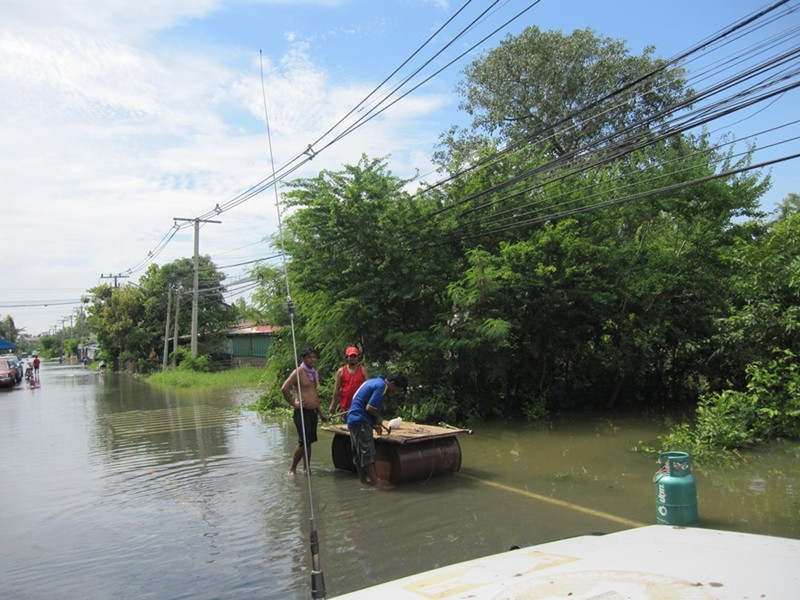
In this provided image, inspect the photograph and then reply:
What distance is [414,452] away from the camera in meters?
8.18

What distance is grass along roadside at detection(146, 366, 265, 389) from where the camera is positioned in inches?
1176

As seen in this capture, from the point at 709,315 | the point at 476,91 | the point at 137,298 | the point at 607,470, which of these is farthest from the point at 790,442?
the point at 137,298

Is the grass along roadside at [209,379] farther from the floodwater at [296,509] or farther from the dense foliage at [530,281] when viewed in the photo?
the floodwater at [296,509]

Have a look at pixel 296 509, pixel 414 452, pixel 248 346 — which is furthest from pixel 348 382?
pixel 248 346

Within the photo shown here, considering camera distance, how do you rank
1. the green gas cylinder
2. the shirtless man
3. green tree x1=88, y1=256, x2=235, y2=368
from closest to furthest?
the green gas cylinder
the shirtless man
green tree x1=88, y1=256, x2=235, y2=368

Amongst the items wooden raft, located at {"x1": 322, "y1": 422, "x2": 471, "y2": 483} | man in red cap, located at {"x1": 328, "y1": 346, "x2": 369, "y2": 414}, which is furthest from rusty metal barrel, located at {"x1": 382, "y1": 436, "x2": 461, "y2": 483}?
man in red cap, located at {"x1": 328, "y1": 346, "x2": 369, "y2": 414}

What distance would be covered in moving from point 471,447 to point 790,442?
16.4 ft

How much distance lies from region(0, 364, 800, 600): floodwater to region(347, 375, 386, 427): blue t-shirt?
0.94 meters

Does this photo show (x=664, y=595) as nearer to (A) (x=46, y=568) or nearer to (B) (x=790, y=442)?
(A) (x=46, y=568)

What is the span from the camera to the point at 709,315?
14.2 m

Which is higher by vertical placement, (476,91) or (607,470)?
(476,91)

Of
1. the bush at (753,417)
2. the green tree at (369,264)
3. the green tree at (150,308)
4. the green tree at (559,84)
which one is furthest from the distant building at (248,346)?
the bush at (753,417)

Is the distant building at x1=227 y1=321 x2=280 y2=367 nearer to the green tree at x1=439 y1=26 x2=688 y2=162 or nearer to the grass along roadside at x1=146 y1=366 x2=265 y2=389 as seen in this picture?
the grass along roadside at x1=146 y1=366 x2=265 y2=389

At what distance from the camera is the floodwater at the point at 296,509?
5.53 metres
